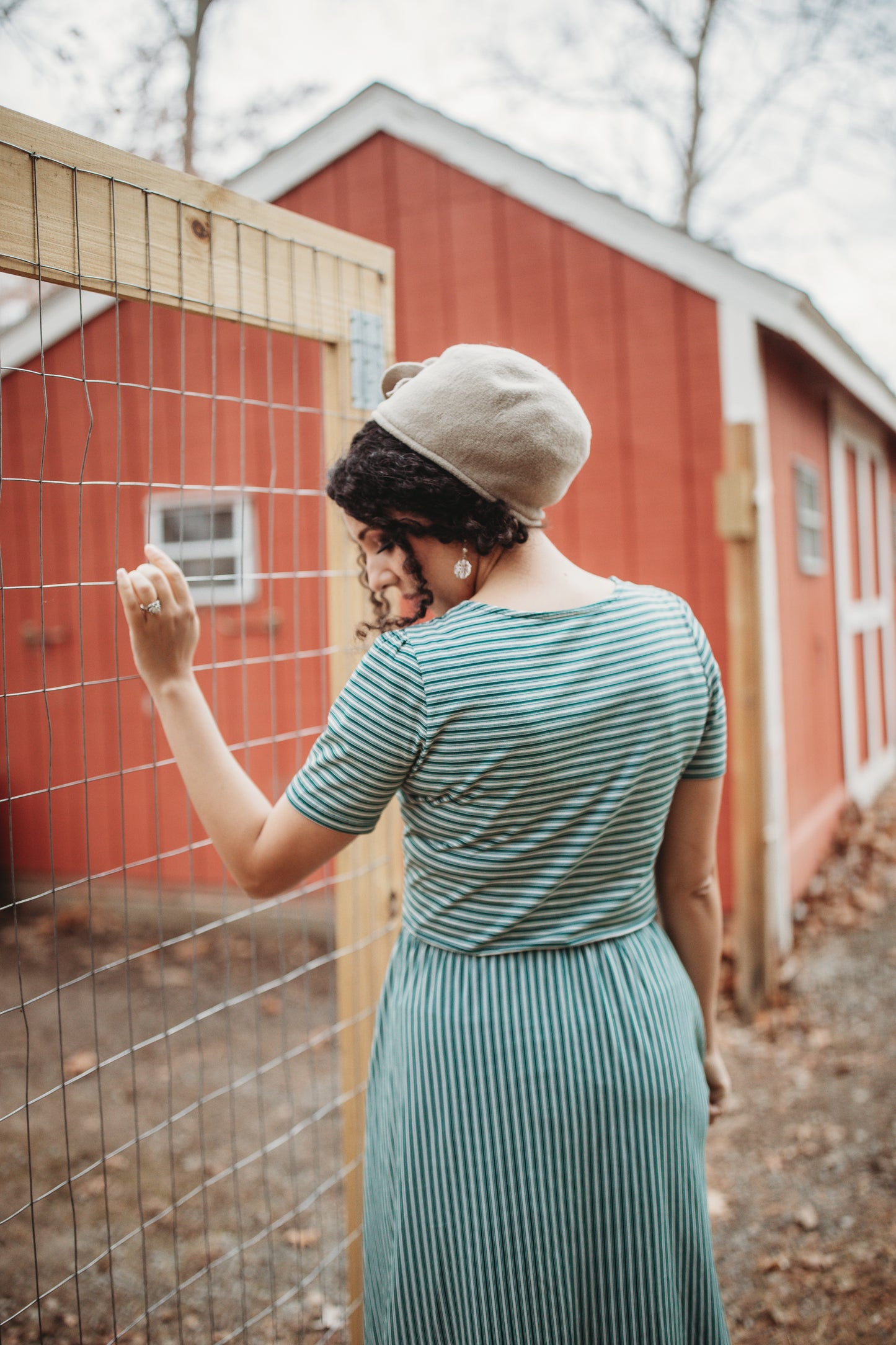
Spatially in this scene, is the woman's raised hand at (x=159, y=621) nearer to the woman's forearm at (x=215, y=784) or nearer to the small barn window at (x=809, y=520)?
the woman's forearm at (x=215, y=784)

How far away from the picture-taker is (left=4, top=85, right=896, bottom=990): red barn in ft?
13.9

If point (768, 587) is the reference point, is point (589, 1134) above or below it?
below

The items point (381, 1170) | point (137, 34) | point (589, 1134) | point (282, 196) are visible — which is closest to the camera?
point (589, 1134)

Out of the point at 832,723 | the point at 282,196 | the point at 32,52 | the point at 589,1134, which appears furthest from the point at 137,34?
the point at 589,1134

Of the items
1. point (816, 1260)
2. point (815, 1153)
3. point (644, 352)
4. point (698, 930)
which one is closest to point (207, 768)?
point (698, 930)

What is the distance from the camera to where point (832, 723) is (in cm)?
698

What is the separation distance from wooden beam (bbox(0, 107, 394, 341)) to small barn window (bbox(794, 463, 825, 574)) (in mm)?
4852

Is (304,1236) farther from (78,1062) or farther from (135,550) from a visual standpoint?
(135,550)

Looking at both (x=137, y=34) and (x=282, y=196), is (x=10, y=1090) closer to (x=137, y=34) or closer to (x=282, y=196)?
(x=282, y=196)

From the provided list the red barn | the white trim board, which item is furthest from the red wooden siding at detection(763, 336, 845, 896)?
the white trim board

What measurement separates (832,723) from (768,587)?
2.66 m

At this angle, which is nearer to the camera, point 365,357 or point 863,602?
point 365,357

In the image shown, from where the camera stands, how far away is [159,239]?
1.48 meters

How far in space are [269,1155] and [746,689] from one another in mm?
2630
